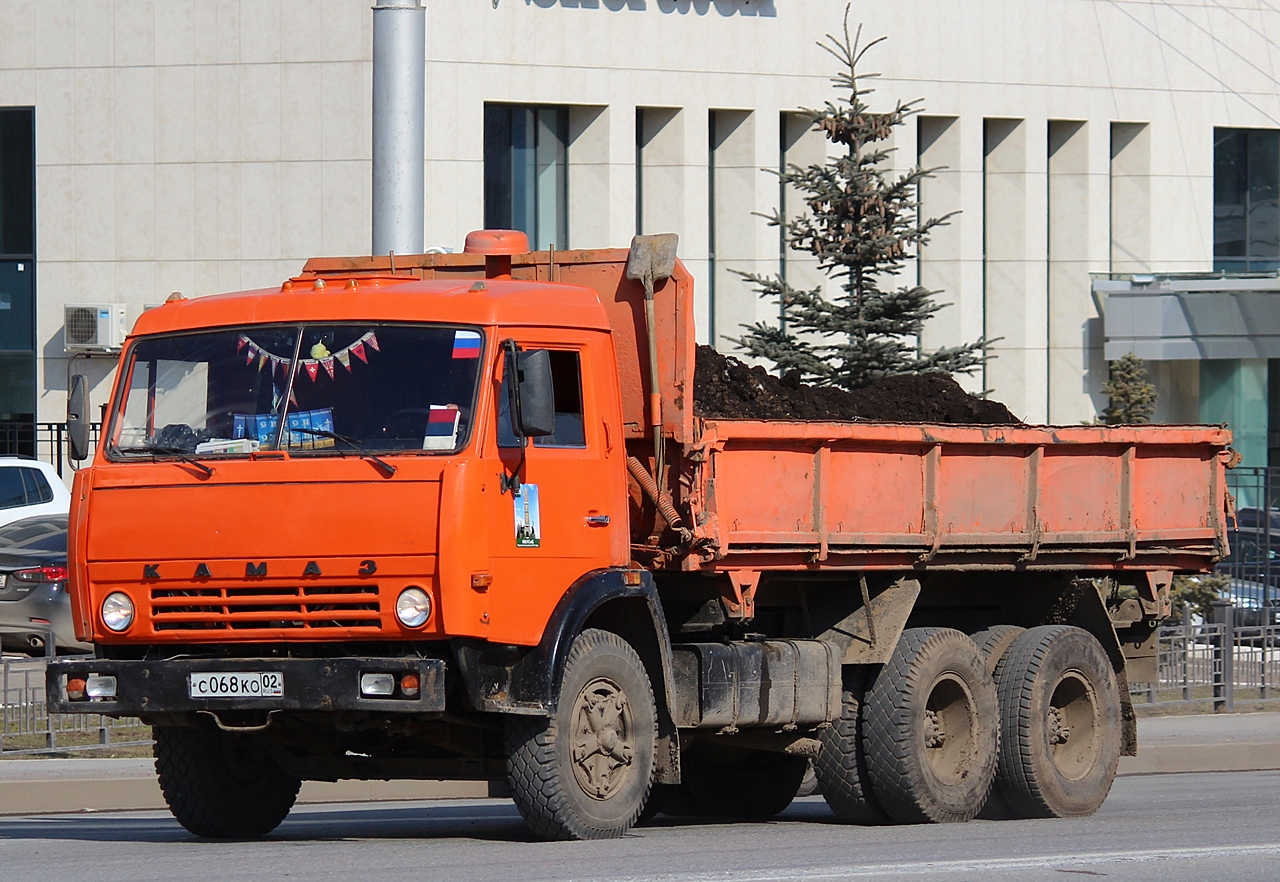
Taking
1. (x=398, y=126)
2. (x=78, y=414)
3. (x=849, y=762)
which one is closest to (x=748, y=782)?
(x=849, y=762)

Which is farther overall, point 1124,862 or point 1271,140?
point 1271,140

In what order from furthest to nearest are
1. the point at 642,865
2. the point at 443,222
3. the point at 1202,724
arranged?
the point at 443,222
the point at 1202,724
the point at 642,865

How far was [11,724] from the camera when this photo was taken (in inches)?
600

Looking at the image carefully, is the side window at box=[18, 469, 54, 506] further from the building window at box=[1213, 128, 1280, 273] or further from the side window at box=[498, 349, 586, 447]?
the building window at box=[1213, 128, 1280, 273]

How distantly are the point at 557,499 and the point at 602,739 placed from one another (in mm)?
1132

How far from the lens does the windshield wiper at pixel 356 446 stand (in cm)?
894

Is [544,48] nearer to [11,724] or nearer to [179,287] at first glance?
[179,287]

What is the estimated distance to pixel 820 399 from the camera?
41.4 feet

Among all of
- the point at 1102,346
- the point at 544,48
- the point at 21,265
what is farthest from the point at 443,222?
the point at 1102,346

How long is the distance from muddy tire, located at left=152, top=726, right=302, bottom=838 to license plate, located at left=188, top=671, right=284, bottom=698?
3.25 feet

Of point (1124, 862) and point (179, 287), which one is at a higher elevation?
point (179, 287)

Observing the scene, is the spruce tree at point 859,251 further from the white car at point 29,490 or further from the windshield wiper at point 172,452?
the windshield wiper at point 172,452

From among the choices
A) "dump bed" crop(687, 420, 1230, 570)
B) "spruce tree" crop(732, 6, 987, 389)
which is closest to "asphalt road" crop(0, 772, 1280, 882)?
"dump bed" crop(687, 420, 1230, 570)

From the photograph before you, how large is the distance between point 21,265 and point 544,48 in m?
9.21
